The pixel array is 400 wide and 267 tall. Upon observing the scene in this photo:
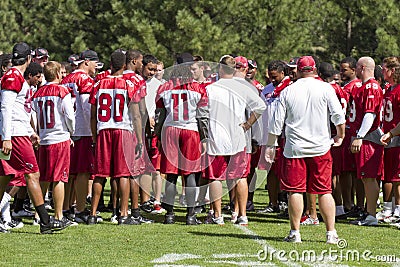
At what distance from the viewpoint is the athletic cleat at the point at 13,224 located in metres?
10.8

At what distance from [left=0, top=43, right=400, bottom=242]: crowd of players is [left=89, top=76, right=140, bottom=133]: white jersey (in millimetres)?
13

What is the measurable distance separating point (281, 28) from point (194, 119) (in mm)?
18518

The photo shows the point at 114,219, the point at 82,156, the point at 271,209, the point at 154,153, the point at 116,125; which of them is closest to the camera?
the point at 116,125

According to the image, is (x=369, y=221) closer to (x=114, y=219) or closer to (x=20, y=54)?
(x=114, y=219)

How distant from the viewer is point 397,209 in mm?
11602

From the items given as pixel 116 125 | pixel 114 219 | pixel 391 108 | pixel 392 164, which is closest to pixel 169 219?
pixel 114 219

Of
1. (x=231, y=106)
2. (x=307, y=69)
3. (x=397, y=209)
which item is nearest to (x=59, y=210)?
(x=231, y=106)

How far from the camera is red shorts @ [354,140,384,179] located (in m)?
11.2

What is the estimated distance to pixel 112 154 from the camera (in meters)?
11.1

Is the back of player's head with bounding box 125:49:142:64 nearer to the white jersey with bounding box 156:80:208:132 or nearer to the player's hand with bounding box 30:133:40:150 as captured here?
the white jersey with bounding box 156:80:208:132

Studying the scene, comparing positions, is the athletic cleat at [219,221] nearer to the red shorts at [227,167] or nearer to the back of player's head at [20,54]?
the red shorts at [227,167]

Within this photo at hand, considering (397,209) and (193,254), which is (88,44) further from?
(193,254)

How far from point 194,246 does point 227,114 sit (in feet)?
8.07

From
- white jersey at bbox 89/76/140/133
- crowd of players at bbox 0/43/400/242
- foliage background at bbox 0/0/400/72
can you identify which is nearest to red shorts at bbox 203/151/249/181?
crowd of players at bbox 0/43/400/242
